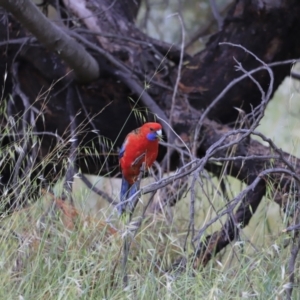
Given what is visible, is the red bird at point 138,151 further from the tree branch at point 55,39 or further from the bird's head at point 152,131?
the tree branch at point 55,39

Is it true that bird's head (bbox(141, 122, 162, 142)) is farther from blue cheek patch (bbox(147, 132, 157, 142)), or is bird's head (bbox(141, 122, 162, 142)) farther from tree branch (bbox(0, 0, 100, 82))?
tree branch (bbox(0, 0, 100, 82))

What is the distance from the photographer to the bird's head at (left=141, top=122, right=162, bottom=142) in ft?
10.7

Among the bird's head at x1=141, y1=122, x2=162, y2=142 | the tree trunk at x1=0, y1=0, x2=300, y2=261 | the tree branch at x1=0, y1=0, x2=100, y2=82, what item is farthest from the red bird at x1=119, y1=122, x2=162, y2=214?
the tree branch at x1=0, y1=0, x2=100, y2=82

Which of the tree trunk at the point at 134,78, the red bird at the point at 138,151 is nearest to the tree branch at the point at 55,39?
the tree trunk at the point at 134,78

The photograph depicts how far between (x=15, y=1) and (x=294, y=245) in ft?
5.10

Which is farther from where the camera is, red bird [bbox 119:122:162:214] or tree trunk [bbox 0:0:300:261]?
tree trunk [bbox 0:0:300:261]

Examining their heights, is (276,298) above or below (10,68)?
below

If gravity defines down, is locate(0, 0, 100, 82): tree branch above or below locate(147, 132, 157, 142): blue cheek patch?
above

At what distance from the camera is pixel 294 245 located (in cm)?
247

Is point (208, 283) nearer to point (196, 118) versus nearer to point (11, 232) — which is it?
point (11, 232)

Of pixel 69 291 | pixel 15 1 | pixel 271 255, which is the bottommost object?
pixel 271 255

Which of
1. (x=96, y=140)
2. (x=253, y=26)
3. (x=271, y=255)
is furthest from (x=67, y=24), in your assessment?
(x=271, y=255)

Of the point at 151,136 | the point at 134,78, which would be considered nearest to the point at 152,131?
the point at 151,136

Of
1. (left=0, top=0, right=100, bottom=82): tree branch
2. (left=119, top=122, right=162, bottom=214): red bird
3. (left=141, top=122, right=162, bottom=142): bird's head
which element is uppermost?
(left=0, top=0, right=100, bottom=82): tree branch
